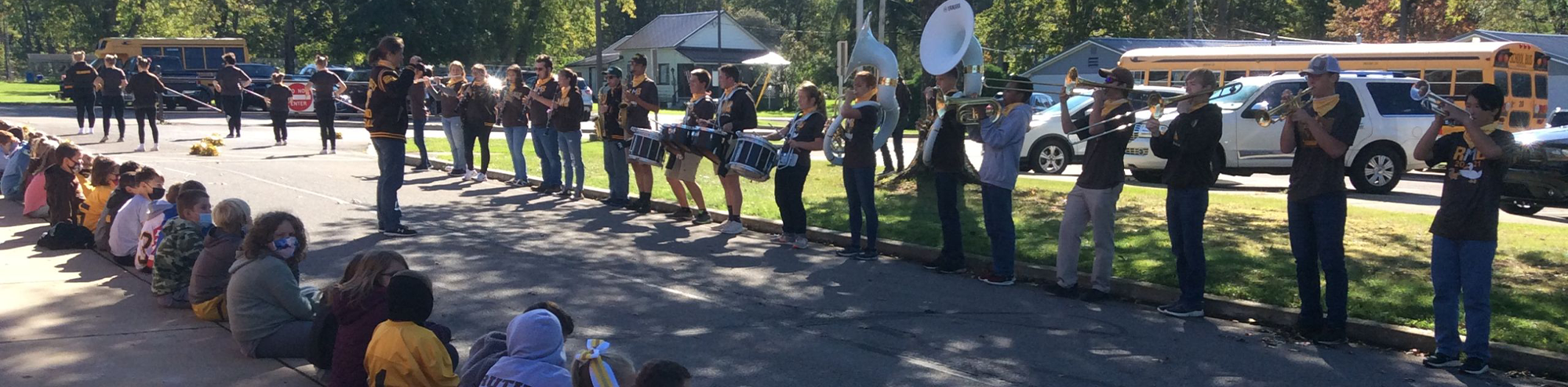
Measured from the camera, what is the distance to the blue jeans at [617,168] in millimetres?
13375

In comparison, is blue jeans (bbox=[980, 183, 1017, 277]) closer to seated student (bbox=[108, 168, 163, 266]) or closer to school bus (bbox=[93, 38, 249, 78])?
seated student (bbox=[108, 168, 163, 266])

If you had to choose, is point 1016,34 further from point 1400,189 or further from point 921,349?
point 921,349

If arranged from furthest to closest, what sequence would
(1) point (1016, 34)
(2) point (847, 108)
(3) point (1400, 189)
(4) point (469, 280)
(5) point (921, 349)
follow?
1. (1) point (1016, 34)
2. (3) point (1400, 189)
3. (2) point (847, 108)
4. (4) point (469, 280)
5. (5) point (921, 349)

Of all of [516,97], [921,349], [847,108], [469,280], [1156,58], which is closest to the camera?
[921,349]

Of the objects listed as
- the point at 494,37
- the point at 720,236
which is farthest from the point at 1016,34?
the point at 720,236

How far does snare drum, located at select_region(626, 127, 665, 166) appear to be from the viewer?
40.0 ft

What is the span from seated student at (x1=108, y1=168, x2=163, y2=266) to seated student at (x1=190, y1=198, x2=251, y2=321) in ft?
4.76

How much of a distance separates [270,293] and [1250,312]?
19.4 feet

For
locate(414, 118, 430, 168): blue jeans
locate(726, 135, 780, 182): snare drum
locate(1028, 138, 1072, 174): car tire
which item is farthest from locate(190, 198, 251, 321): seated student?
locate(1028, 138, 1072, 174): car tire

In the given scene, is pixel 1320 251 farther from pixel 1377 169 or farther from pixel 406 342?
pixel 1377 169

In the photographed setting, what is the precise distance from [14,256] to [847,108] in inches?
253

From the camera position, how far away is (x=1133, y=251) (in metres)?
10.1

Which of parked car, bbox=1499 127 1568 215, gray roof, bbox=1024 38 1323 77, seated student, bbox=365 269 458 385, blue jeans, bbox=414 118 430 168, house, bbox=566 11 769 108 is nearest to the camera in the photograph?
seated student, bbox=365 269 458 385

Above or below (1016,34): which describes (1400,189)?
below
